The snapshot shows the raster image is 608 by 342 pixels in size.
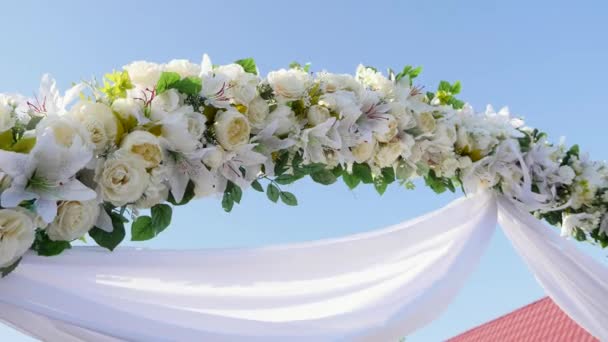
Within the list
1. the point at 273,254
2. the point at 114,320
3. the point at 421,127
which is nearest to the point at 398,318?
the point at 273,254

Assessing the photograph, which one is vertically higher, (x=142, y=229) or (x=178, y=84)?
(x=178, y=84)

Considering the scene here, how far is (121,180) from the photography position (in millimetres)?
1662

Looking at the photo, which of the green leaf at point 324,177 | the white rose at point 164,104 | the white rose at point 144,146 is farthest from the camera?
the green leaf at point 324,177

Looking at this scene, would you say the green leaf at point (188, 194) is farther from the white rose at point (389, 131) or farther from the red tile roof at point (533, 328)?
the red tile roof at point (533, 328)

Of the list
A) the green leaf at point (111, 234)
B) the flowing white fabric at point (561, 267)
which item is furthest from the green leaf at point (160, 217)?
the flowing white fabric at point (561, 267)

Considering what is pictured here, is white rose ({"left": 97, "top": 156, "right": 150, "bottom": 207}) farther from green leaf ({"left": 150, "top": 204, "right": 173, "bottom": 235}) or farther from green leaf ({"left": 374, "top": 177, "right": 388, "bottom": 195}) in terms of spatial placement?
green leaf ({"left": 374, "top": 177, "right": 388, "bottom": 195})

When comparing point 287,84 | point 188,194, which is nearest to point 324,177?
point 287,84

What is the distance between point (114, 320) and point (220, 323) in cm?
32

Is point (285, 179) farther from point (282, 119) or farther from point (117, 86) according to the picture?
point (117, 86)

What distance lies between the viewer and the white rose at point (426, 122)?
8.48 feet

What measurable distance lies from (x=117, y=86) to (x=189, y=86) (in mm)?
200

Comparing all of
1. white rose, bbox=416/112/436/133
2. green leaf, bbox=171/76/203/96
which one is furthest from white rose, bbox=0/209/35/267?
white rose, bbox=416/112/436/133

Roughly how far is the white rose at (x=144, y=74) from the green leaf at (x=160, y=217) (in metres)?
0.34

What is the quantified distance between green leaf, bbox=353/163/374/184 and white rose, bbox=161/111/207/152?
31.1 inches
